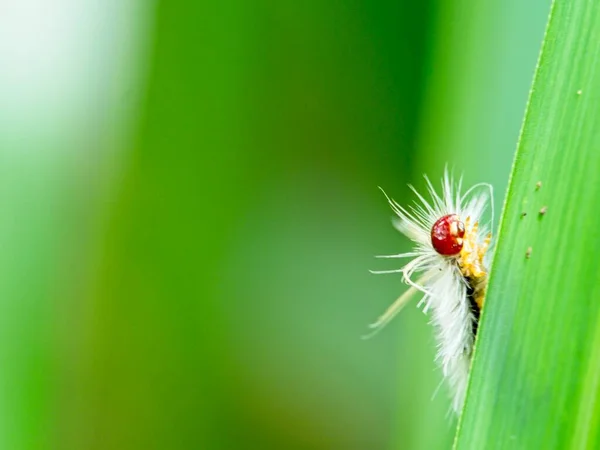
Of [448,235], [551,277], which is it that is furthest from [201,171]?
[551,277]

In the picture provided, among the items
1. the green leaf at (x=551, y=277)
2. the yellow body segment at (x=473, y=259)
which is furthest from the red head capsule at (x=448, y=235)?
the green leaf at (x=551, y=277)

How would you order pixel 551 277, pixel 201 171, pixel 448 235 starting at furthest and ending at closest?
1. pixel 201 171
2. pixel 448 235
3. pixel 551 277

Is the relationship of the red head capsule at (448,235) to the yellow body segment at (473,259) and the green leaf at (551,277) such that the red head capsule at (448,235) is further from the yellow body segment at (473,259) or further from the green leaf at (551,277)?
the green leaf at (551,277)

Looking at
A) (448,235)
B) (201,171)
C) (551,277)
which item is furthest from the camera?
(201,171)

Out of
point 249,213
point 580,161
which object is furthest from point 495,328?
point 249,213

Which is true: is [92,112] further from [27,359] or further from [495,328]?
[495,328]

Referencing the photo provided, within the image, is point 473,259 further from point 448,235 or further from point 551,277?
point 551,277

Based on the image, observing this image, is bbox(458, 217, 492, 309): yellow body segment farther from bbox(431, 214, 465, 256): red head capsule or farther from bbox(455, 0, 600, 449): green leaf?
bbox(455, 0, 600, 449): green leaf

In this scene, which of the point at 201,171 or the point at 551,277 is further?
the point at 201,171
